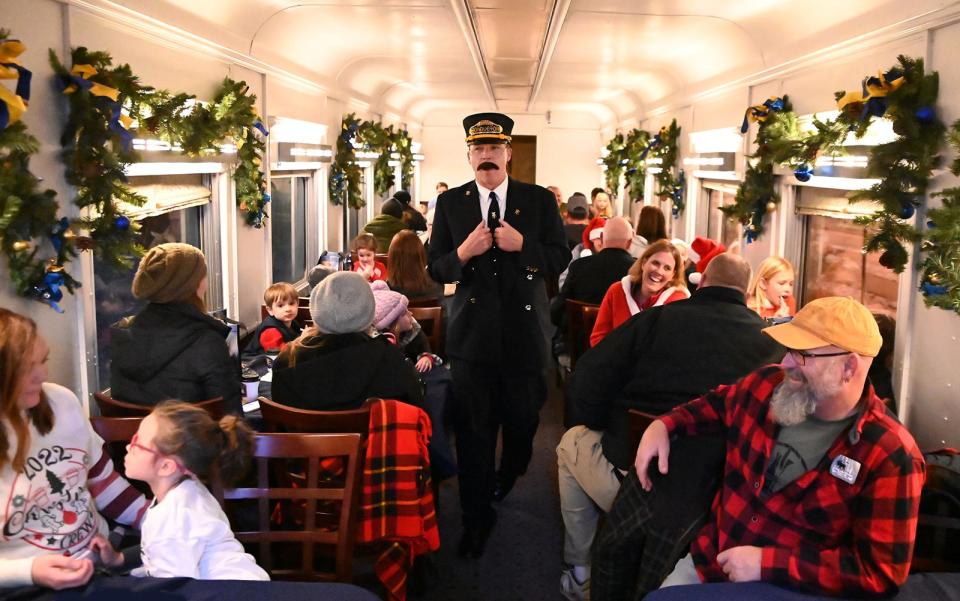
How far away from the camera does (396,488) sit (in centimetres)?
291

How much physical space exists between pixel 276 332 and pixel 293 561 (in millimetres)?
1727

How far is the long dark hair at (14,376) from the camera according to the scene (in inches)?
80.4

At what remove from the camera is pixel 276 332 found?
439 cm

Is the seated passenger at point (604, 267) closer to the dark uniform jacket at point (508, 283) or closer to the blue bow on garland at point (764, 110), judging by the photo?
the blue bow on garland at point (764, 110)

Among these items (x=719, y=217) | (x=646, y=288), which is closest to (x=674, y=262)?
(x=646, y=288)

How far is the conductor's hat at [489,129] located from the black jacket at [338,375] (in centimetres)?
100

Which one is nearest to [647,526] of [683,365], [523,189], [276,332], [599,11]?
[683,365]

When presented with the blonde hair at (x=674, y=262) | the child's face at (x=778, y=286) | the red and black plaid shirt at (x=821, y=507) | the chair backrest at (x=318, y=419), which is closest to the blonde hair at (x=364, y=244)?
the blonde hair at (x=674, y=262)

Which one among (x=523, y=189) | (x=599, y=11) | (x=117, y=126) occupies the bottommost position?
(x=523, y=189)

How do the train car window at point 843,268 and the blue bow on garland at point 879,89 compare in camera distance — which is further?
the train car window at point 843,268

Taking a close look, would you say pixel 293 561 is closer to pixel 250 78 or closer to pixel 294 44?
pixel 250 78

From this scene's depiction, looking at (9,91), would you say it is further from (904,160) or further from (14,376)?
(904,160)

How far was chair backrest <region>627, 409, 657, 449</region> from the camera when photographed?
2709mm

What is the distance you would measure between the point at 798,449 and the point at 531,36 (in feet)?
17.9
